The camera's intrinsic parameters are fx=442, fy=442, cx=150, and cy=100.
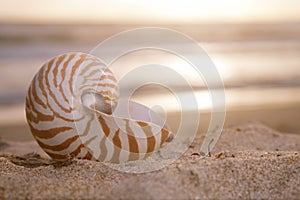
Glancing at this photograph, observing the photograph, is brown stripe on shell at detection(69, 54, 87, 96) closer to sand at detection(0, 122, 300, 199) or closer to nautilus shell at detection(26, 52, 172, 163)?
nautilus shell at detection(26, 52, 172, 163)

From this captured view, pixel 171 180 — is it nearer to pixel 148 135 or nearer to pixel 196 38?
pixel 148 135

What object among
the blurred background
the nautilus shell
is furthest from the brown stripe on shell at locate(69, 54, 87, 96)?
the blurred background

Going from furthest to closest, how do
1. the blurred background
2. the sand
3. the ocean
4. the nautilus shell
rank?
the blurred background
the ocean
the nautilus shell
the sand

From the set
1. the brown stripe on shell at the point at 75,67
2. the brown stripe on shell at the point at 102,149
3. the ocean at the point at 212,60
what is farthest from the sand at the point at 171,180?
the ocean at the point at 212,60

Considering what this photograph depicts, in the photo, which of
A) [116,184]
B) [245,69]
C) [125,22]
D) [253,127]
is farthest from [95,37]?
[116,184]

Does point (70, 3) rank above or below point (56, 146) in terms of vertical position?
above

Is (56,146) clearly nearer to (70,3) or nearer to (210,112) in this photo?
(210,112)

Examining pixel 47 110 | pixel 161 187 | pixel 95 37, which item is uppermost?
pixel 95 37
